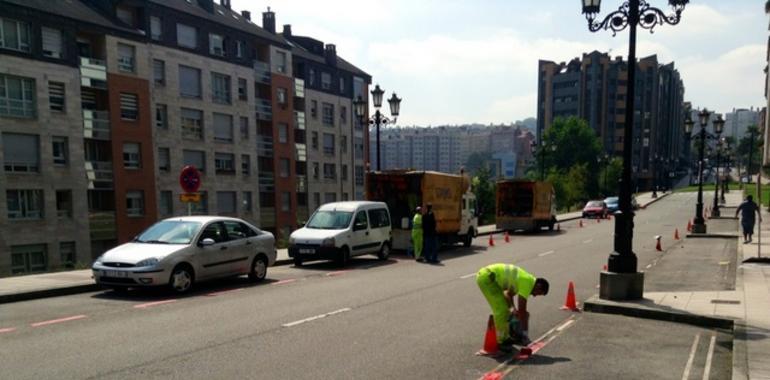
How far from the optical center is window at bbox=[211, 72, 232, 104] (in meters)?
44.1

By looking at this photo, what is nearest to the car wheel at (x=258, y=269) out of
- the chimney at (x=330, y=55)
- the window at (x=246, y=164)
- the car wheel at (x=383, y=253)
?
the car wheel at (x=383, y=253)

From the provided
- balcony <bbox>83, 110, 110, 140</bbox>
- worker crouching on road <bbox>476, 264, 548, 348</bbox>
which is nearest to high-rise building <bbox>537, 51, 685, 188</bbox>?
balcony <bbox>83, 110, 110, 140</bbox>

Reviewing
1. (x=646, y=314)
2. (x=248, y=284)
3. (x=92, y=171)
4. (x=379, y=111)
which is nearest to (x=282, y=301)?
(x=248, y=284)

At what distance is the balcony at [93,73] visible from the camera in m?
34.1

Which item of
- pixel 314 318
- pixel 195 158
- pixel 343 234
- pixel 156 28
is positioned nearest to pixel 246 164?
pixel 195 158

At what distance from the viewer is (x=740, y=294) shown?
11070mm

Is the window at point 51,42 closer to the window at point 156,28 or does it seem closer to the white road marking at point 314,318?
the window at point 156,28

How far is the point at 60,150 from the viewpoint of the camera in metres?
33.2

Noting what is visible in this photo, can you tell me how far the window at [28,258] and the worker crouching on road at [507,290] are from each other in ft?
101

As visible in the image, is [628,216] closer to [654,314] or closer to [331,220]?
[654,314]

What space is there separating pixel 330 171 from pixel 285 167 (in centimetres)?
861

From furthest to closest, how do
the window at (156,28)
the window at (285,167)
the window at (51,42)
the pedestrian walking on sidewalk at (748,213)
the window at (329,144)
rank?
1. the window at (329,144)
2. the window at (285,167)
3. the window at (156,28)
4. the window at (51,42)
5. the pedestrian walking on sidewalk at (748,213)

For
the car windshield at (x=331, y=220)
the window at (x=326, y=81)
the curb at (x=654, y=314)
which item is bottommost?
the curb at (x=654, y=314)

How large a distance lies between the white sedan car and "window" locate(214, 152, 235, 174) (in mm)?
32110
